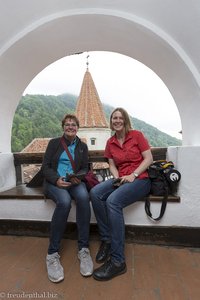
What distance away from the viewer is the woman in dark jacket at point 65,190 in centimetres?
204

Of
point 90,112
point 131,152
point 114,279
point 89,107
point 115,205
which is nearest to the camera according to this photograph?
point 114,279

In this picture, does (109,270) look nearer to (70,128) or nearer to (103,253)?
(103,253)

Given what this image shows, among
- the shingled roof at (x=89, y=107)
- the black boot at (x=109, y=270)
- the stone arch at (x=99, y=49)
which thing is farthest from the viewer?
the shingled roof at (x=89, y=107)

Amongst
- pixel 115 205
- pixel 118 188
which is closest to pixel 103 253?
pixel 115 205

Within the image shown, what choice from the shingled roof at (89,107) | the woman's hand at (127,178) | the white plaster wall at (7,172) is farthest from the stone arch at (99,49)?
the shingled roof at (89,107)

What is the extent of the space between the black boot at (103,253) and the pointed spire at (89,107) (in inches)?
696

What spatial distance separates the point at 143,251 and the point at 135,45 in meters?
2.15

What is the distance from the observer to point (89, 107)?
72.7ft

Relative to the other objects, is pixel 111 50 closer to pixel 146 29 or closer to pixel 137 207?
pixel 146 29

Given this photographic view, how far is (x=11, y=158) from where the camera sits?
3.04 m

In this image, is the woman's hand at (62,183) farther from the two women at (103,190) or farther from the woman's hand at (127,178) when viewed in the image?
the woman's hand at (127,178)

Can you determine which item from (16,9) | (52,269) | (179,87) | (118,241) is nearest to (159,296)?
(118,241)

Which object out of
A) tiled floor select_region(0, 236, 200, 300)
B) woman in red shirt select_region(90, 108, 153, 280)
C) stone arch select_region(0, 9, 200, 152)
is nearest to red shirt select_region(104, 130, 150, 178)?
woman in red shirt select_region(90, 108, 153, 280)

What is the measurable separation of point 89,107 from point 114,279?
20904 millimetres
